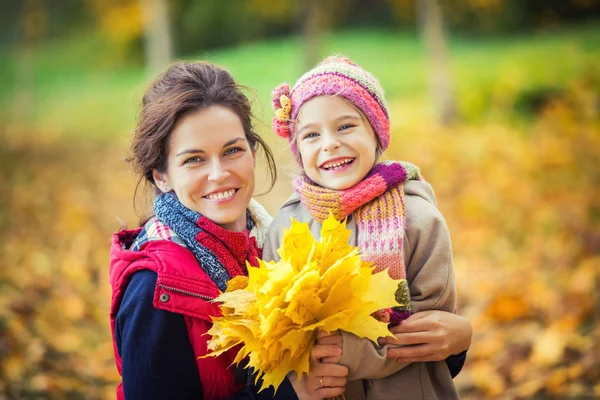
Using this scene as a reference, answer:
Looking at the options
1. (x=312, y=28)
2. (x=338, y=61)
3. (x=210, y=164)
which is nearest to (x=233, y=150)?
(x=210, y=164)

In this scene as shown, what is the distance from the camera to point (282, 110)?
2.50 m

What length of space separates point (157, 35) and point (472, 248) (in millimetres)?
4706

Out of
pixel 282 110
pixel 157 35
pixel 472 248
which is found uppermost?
pixel 157 35

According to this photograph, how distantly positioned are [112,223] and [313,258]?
19.3 feet

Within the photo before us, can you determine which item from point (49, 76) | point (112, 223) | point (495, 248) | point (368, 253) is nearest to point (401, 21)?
point (495, 248)

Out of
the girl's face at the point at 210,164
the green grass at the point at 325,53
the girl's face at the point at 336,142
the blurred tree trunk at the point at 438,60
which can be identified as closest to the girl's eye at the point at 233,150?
the girl's face at the point at 210,164

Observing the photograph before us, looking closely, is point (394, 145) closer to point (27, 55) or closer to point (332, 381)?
point (27, 55)

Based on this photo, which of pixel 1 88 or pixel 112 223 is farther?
pixel 1 88

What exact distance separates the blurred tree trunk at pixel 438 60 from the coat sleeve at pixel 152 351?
5798mm

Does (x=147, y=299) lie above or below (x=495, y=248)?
above

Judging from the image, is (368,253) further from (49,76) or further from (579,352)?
(49,76)

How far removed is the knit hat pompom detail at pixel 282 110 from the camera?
2.50 metres

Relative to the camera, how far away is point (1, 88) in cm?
852

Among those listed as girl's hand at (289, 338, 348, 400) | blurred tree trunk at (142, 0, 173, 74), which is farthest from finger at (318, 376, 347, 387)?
blurred tree trunk at (142, 0, 173, 74)
